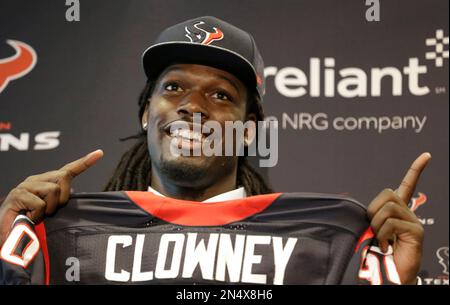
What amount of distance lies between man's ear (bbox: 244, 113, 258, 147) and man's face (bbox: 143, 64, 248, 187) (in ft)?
Result: 0.22

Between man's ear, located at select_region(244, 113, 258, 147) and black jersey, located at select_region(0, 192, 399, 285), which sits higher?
man's ear, located at select_region(244, 113, 258, 147)

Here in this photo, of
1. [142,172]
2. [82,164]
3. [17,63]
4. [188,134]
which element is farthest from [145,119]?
[17,63]

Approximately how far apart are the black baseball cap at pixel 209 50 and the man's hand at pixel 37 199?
0.44m

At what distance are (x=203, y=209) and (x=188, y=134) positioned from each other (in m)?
0.22

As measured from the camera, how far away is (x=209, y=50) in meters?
2.00

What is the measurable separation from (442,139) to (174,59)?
93 cm

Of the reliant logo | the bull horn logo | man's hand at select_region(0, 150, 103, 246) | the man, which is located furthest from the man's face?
the bull horn logo

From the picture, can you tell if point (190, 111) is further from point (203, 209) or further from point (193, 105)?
point (203, 209)

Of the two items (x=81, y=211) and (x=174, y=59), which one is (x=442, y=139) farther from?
(x=81, y=211)

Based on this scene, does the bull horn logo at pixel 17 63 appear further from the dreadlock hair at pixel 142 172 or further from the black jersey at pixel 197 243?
the black jersey at pixel 197 243

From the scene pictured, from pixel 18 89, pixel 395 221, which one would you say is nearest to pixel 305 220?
pixel 395 221

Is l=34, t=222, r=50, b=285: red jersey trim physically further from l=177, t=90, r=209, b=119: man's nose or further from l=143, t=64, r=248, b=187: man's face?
l=177, t=90, r=209, b=119: man's nose

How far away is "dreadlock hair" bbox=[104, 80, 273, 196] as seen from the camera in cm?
218
